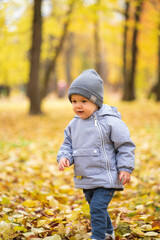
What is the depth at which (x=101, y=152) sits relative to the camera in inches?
102

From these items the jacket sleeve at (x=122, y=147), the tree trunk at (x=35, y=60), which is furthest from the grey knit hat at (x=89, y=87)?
the tree trunk at (x=35, y=60)

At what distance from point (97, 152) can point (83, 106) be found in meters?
0.43

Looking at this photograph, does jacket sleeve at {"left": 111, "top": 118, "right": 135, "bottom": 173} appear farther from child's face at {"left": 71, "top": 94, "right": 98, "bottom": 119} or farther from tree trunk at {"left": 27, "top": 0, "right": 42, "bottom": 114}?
tree trunk at {"left": 27, "top": 0, "right": 42, "bottom": 114}

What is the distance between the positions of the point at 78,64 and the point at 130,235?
142ft

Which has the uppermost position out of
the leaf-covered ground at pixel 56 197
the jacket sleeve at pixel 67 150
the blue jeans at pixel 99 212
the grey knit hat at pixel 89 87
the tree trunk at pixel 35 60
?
the tree trunk at pixel 35 60

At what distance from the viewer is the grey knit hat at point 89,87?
259 cm

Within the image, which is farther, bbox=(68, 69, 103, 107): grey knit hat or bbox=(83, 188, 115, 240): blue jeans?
bbox=(68, 69, 103, 107): grey knit hat

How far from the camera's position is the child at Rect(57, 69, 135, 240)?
2523mm

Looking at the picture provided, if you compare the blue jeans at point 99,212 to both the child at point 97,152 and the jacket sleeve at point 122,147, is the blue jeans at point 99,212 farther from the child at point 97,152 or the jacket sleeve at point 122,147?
the jacket sleeve at point 122,147

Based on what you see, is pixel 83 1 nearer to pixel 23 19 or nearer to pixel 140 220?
pixel 23 19

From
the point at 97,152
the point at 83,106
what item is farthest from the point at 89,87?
the point at 97,152

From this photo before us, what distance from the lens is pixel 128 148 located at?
2.56 m

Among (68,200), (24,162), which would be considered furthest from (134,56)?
(68,200)

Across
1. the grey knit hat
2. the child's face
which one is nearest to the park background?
the child's face
